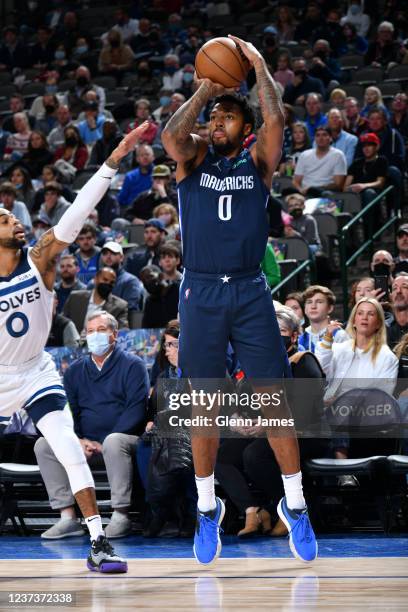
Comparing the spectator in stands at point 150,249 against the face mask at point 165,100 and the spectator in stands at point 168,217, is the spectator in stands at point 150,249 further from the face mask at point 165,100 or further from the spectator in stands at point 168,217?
the face mask at point 165,100

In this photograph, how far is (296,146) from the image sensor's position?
1399cm

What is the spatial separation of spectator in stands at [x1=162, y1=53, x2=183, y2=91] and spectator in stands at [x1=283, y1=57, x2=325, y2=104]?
231cm

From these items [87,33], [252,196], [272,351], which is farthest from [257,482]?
[87,33]

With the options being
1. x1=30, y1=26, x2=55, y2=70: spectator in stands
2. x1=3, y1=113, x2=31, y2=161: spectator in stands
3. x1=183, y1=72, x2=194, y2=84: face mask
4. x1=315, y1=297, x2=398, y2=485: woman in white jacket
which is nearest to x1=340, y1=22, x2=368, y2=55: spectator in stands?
x1=183, y1=72, x2=194, y2=84: face mask

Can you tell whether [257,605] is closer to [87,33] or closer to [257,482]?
[257,482]

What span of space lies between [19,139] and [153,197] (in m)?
4.59

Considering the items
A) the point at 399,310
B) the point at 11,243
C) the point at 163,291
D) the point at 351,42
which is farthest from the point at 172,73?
the point at 11,243

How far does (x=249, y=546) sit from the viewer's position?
22.1ft

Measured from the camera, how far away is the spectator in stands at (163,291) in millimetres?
10148

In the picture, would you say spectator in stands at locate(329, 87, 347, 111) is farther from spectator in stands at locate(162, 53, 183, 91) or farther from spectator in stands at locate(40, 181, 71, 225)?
spectator in stands at locate(40, 181, 71, 225)

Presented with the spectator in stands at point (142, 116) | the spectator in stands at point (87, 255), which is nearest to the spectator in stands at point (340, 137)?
the spectator in stands at point (142, 116)

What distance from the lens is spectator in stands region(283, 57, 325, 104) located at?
51.2 feet

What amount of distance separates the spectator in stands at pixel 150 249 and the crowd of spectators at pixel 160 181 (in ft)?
0.05

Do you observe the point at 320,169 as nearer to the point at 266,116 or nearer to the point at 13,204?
the point at 13,204
